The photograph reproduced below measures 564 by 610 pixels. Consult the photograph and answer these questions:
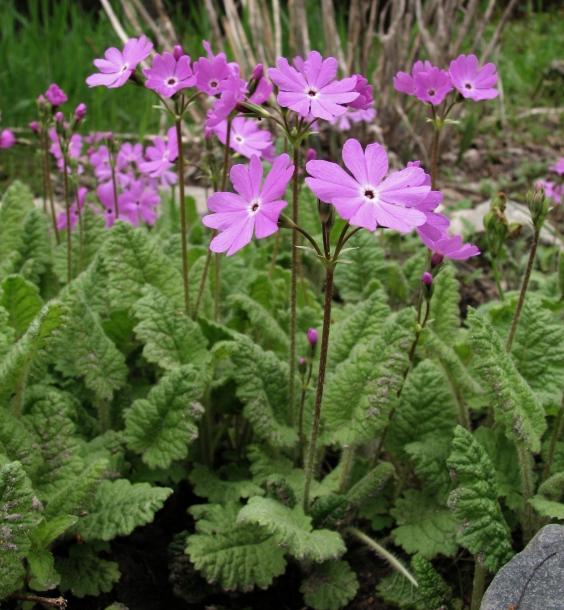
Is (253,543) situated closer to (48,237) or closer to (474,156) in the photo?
(48,237)

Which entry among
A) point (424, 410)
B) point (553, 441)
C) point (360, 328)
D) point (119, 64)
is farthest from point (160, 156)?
point (553, 441)

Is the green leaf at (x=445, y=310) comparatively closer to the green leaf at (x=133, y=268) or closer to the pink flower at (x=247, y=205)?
the green leaf at (x=133, y=268)

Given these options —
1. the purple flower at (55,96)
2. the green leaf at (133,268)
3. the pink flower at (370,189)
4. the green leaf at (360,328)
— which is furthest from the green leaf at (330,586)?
the purple flower at (55,96)

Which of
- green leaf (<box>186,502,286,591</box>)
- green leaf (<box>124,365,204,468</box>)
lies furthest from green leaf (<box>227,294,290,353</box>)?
green leaf (<box>186,502,286,591</box>)

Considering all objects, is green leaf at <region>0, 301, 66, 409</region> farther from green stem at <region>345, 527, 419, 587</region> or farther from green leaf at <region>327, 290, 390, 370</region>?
green stem at <region>345, 527, 419, 587</region>

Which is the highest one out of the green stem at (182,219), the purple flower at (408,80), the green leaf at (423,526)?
the purple flower at (408,80)

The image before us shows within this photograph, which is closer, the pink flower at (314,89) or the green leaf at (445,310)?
the pink flower at (314,89)

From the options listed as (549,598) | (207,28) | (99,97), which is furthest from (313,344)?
(207,28)
